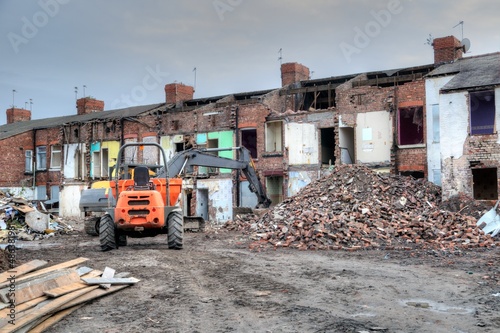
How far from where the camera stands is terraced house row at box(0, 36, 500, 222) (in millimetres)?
21094

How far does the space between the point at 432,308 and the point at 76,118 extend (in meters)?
36.8

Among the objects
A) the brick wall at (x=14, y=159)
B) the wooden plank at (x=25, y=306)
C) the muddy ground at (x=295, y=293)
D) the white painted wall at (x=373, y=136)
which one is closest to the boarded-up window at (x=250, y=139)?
the white painted wall at (x=373, y=136)

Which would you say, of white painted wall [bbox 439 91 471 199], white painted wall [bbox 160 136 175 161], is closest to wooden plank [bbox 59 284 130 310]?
white painted wall [bbox 439 91 471 199]

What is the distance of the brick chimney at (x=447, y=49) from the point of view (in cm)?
2681

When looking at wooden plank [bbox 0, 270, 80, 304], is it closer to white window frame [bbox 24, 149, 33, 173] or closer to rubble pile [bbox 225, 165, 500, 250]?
rubble pile [bbox 225, 165, 500, 250]

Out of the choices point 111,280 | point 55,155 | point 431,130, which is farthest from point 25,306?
point 55,155

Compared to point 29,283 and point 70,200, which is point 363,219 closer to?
point 29,283

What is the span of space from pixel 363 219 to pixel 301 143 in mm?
10602

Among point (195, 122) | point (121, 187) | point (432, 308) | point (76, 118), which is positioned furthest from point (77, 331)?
point (76, 118)

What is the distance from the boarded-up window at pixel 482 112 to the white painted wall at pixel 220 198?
13.7 m

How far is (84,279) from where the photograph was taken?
354 inches

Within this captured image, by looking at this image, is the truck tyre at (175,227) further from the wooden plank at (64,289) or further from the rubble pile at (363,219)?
the wooden plank at (64,289)

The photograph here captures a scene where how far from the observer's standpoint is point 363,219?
18094mm

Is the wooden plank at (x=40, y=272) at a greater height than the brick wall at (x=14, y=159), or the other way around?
the brick wall at (x=14, y=159)
